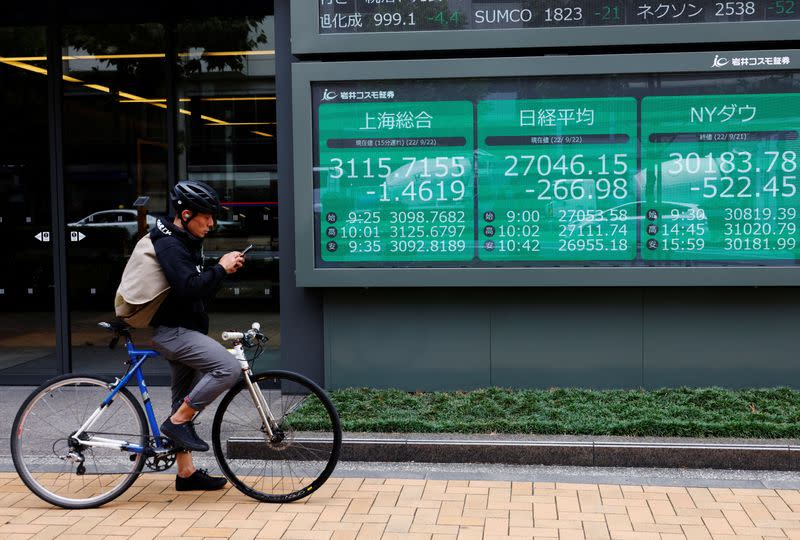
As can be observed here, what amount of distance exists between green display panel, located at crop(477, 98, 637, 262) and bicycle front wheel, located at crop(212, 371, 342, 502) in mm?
2708

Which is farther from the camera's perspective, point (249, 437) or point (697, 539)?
point (249, 437)

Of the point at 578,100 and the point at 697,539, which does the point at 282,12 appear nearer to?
the point at 578,100

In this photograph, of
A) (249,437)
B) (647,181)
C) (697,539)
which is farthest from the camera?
(647,181)

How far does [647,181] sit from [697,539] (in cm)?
341

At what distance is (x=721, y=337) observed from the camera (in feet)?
24.2

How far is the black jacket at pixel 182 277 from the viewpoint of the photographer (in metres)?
5.00

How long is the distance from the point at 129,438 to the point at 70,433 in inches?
13.5

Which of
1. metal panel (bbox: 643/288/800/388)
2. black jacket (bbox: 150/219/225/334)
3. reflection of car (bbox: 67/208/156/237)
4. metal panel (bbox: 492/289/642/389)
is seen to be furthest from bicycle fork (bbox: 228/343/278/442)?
reflection of car (bbox: 67/208/156/237)

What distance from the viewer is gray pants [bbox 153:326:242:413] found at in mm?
5082

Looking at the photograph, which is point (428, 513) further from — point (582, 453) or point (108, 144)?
point (108, 144)

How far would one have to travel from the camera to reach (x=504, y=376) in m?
7.53

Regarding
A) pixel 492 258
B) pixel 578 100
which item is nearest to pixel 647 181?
pixel 578 100

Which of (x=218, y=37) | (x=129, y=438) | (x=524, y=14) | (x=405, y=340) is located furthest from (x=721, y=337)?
(x=218, y=37)

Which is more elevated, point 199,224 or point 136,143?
point 136,143
